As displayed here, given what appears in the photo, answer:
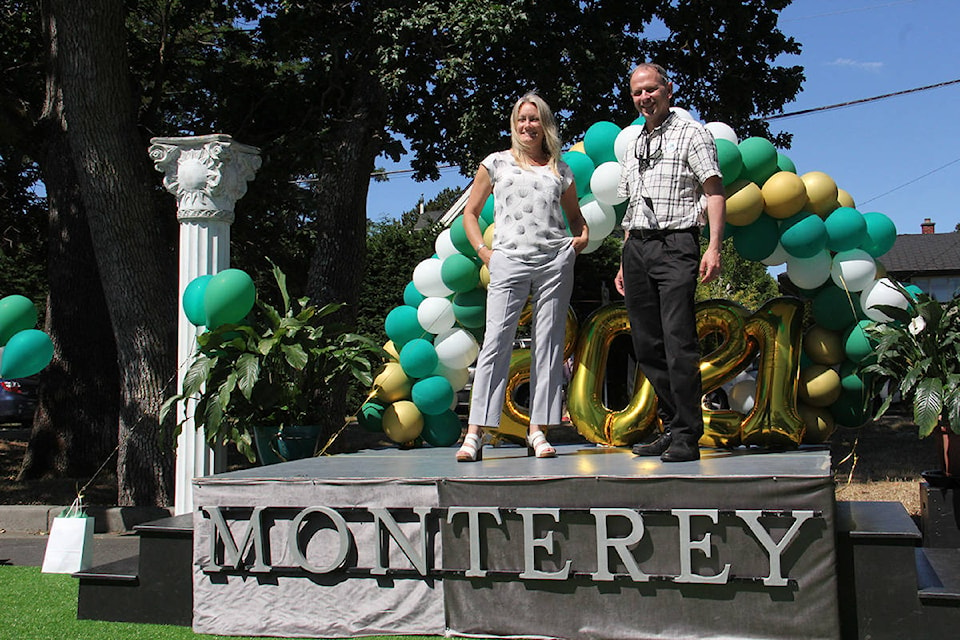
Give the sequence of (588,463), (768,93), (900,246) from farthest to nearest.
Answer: (900,246)
(768,93)
(588,463)

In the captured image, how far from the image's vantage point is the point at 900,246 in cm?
4862

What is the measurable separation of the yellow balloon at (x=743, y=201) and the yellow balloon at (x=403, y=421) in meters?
2.24

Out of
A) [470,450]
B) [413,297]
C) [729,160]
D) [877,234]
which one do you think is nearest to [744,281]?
[877,234]

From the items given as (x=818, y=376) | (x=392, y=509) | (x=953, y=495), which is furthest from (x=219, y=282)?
(x=953, y=495)

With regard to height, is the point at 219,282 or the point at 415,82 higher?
the point at 415,82

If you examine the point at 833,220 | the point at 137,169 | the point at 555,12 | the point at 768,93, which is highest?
the point at 555,12

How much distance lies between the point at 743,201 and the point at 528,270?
1.62 m

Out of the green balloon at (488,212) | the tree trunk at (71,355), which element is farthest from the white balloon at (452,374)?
the tree trunk at (71,355)

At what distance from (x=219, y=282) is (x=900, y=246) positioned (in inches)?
1950

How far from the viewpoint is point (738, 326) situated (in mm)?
5254

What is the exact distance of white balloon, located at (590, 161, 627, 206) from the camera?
5.43 m

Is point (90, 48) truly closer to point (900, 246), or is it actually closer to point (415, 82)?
point (415, 82)

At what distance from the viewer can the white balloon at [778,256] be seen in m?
5.61

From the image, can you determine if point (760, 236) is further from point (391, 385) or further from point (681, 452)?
point (391, 385)
